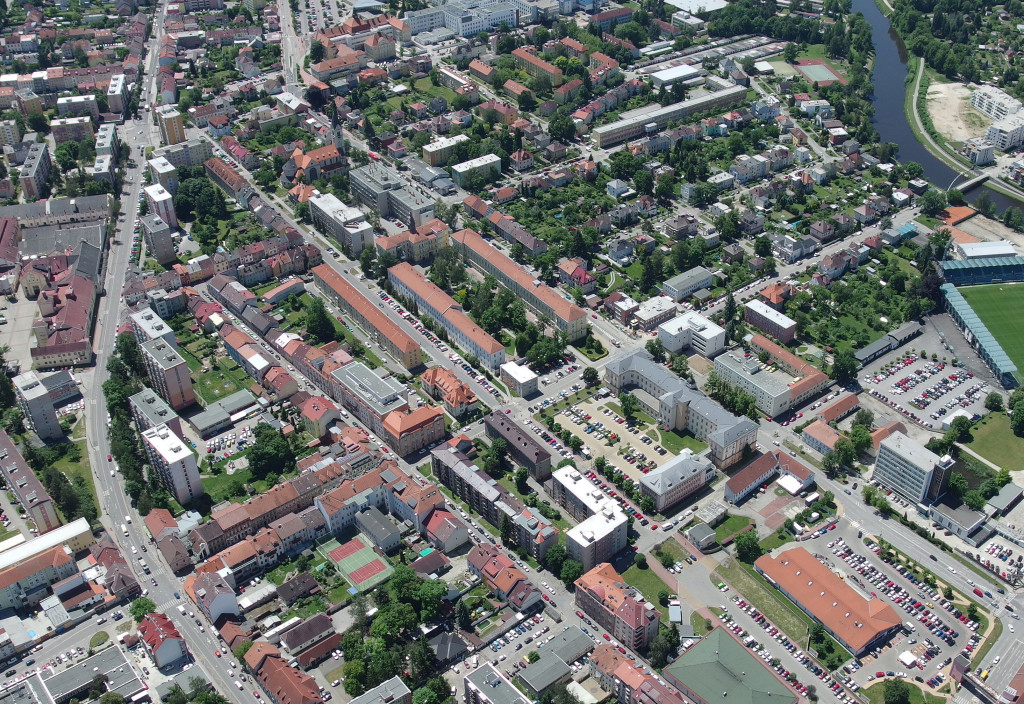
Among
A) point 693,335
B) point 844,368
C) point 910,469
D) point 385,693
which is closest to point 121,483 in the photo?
point 385,693

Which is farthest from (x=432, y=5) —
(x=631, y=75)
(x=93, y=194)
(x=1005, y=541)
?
(x=1005, y=541)

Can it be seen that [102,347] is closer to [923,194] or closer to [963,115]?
[923,194]

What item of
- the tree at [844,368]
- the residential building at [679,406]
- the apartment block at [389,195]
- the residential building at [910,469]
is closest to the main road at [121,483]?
the apartment block at [389,195]

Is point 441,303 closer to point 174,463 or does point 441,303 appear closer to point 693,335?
point 693,335

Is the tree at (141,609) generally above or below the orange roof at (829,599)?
below

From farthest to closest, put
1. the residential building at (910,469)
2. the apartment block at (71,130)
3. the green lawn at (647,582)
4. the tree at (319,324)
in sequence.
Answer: the apartment block at (71,130), the tree at (319,324), the residential building at (910,469), the green lawn at (647,582)

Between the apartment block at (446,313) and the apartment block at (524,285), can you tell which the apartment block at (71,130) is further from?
the apartment block at (524,285)
